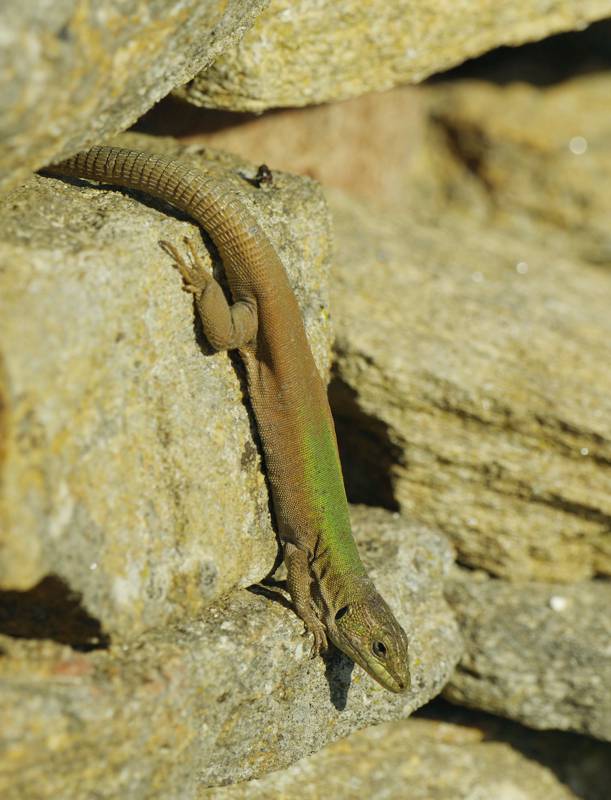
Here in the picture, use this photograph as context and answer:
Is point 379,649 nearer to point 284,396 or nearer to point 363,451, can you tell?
point 284,396

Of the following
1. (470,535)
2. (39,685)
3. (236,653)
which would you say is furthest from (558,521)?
(39,685)

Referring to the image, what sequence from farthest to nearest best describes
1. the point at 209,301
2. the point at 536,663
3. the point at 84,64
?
the point at 536,663 → the point at 209,301 → the point at 84,64

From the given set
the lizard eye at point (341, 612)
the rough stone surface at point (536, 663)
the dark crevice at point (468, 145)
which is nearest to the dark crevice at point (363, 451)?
the rough stone surface at point (536, 663)

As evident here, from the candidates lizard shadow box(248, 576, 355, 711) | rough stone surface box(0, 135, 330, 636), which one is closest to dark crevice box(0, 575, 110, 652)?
rough stone surface box(0, 135, 330, 636)

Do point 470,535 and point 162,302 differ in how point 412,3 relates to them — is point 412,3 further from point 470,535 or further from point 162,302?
point 470,535

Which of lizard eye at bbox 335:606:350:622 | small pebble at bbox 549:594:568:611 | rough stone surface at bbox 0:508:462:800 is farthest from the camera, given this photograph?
small pebble at bbox 549:594:568:611

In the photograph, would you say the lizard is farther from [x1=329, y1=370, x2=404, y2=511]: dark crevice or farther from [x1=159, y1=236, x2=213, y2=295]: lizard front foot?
[x1=329, y1=370, x2=404, y2=511]: dark crevice

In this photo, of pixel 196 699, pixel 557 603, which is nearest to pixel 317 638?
pixel 196 699
